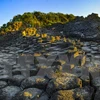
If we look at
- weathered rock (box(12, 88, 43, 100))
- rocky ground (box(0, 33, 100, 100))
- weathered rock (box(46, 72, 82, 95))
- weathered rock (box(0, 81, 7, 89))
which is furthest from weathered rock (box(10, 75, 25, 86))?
weathered rock (box(46, 72, 82, 95))

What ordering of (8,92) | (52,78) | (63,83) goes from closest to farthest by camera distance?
1. (63,83)
2. (8,92)
3. (52,78)

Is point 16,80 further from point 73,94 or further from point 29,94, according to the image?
point 73,94

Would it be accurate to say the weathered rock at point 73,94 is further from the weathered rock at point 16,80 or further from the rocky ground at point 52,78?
the weathered rock at point 16,80

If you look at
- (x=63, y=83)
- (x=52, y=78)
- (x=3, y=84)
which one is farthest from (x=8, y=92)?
(x=63, y=83)

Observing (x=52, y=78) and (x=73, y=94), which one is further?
(x=52, y=78)

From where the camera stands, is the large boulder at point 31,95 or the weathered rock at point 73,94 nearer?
the weathered rock at point 73,94

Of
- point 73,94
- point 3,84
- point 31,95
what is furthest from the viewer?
point 3,84

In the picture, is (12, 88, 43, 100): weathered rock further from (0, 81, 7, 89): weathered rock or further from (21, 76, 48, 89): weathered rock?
(0, 81, 7, 89): weathered rock

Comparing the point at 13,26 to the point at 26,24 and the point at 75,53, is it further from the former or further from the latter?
the point at 75,53

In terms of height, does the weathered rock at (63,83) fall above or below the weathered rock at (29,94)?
above

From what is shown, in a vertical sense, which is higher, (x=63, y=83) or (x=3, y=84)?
(x=63, y=83)

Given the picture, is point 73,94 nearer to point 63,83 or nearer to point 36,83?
point 63,83

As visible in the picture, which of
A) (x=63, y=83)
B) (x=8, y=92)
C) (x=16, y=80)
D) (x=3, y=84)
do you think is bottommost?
(x=8, y=92)

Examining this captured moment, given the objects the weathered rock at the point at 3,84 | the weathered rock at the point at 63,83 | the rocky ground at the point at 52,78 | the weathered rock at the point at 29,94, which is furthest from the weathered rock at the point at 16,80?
the weathered rock at the point at 63,83
